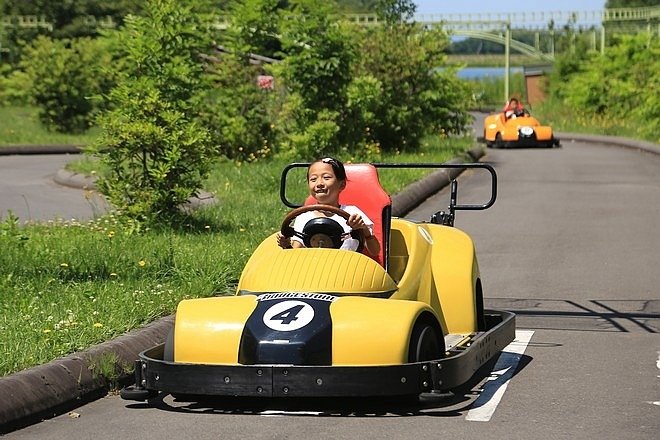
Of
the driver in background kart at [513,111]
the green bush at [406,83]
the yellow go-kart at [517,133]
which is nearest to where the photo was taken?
the green bush at [406,83]

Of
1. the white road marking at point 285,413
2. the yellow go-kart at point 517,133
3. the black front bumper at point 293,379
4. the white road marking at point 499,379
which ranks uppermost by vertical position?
the black front bumper at point 293,379

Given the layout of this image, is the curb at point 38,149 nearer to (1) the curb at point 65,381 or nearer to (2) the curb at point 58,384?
(1) the curb at point 65,381

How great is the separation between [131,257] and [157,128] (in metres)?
2.29

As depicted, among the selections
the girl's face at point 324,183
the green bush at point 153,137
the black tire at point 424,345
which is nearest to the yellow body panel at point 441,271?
the girl's face at point 324,183

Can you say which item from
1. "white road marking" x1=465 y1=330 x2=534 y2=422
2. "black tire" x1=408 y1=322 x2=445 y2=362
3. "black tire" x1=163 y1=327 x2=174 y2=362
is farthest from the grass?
"white road marking" x1=465 y1=330 x2=534 y2=422

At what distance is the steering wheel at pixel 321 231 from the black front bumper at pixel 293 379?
113 cm

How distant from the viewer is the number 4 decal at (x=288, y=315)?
659 centimetres

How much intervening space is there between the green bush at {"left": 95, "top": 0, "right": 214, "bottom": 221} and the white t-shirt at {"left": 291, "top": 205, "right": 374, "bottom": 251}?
4855 millimetres

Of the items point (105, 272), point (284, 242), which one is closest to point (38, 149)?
point (105, 272)

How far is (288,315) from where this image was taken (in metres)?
6.67

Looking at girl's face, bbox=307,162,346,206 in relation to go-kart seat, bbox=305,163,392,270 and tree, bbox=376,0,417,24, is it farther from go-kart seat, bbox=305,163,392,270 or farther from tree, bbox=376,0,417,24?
tree, bbox=376,0,417,24

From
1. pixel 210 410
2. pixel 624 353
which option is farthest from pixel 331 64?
pixel 210 410

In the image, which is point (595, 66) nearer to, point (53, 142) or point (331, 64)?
point (53, 142)

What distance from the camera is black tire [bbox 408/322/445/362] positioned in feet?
21.9
